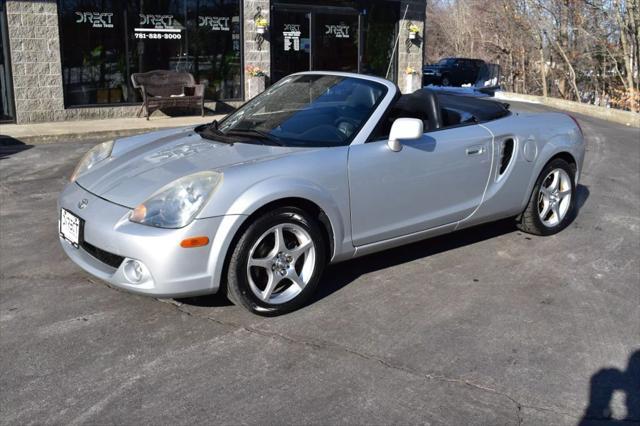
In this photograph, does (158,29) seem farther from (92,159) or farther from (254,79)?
(92,159)

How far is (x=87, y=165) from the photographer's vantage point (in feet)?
16.8

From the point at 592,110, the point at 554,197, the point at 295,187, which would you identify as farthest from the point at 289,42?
the point at 295,187

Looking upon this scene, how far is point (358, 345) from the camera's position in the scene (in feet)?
12.8

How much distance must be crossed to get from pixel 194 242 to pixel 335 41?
1448 cm

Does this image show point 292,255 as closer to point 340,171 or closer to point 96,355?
point 340,171

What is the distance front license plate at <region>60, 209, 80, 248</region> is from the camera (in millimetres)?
4293

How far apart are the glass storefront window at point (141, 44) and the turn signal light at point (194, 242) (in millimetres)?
10877

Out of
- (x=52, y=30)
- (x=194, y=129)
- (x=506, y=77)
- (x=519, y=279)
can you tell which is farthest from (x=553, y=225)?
(x=506, y=77)

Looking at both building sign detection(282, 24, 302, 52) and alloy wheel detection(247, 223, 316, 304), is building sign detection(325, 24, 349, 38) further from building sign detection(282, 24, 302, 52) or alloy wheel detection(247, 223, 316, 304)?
alloy wheel detection(247, 223, 316, 304)

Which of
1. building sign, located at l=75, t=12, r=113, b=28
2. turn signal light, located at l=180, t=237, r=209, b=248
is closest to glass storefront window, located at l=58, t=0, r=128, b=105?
building sign, located at l=75, t=12, r=113, b=28

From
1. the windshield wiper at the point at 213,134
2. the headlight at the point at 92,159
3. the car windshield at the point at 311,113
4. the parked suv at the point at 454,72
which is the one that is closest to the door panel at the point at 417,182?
the car windshield at the point at 311,113

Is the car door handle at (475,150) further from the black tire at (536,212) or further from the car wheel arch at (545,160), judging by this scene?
the black tire at (536,212)

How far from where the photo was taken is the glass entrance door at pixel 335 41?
17.1 m

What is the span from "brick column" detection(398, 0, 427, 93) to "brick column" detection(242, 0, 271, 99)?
437 cm
